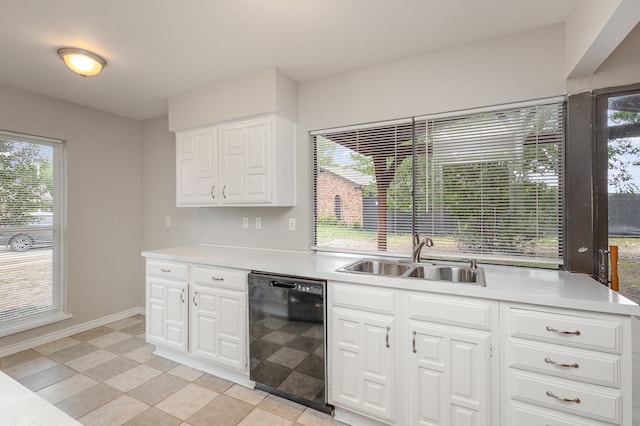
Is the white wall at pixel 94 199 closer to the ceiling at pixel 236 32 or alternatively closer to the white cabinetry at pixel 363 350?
the ceiling at pixel 236 32

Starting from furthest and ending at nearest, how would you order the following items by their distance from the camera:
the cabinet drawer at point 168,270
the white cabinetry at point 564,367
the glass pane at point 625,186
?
the cabinet drawer at point 168,270 → the glass pane at point 625,186 → the white cabinetry at point 564,367

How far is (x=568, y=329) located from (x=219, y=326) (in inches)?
88.6

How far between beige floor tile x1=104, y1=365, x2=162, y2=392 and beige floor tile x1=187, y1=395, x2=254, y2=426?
0.69 metres

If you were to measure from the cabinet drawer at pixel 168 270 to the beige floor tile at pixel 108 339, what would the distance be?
3.19 feet

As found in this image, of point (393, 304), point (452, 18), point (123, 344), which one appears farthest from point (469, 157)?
point (123, 344)

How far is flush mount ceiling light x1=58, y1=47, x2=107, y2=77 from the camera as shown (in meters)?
2.30

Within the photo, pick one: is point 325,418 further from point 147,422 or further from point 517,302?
point 517,302

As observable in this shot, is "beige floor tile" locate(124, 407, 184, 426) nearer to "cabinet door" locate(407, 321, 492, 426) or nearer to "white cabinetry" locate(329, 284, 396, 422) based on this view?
"white cabinetry" locate(329, 284, 396, 422)

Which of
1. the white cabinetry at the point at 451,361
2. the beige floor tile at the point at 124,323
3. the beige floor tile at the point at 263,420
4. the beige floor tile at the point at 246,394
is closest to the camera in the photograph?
the white cabinetry at the point at 451,361

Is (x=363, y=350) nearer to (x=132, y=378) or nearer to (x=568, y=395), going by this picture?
(x=568, y=395)

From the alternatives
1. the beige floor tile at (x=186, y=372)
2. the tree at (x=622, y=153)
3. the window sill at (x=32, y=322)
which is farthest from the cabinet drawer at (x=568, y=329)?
the window sill at (x=32, y=322)

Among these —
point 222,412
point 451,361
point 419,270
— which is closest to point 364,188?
point 419,270

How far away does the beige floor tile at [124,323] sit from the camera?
11.8 ft

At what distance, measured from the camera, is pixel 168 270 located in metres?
2.77
